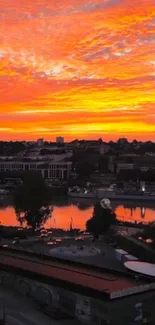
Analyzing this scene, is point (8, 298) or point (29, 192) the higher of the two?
point (29, 192)

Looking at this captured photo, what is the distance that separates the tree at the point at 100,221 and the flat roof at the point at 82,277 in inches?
89.2

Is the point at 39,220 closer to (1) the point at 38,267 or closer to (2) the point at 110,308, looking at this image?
(1) the point at 38,267

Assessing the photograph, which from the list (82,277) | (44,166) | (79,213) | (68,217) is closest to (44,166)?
(44,166)

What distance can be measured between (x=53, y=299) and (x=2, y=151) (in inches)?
1113

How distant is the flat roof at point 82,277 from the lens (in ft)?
10.0

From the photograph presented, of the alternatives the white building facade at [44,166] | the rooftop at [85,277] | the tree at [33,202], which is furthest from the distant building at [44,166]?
the rooftop at [85,277]

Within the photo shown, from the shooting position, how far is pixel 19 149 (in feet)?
108

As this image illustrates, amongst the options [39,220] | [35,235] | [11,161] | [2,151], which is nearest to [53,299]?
[35,235]

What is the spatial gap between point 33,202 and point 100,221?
1283 mm

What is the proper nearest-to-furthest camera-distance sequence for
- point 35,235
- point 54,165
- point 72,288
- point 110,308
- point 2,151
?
point 110,308, point 72,288, point 35,235, point 54,165, point 2,151

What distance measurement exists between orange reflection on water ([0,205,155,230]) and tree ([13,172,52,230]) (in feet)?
3.09

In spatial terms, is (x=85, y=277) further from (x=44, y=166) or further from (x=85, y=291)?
(x=44, y=166)

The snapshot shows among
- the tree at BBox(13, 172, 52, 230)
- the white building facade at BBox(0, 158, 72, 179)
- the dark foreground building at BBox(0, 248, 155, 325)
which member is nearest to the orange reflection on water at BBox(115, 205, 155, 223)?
the tree at BBox(13, 172, 52, 230)

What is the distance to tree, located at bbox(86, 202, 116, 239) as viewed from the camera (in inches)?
245
